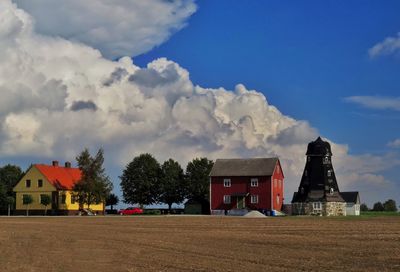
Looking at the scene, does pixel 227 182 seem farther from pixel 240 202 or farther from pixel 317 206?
pixel 317 206

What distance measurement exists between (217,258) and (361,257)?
190 inches

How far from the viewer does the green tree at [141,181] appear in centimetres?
11225

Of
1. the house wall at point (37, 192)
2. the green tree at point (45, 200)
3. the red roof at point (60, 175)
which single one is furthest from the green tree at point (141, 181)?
the green tree at point (45, 200)

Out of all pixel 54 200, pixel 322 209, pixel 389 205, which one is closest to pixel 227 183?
pixel 322 209

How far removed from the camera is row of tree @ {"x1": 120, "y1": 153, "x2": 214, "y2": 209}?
109 metres

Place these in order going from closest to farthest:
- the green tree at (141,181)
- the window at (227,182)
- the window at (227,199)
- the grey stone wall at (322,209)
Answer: the grey stone wall at (322,209)
the window at (227,199)
the window at (227,182)
the green tree at (141,181)

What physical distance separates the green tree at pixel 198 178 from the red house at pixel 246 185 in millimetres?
11448

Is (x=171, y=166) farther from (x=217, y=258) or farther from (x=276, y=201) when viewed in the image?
(x=217, y=258)

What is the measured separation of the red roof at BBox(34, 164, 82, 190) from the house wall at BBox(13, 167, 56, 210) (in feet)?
2.28

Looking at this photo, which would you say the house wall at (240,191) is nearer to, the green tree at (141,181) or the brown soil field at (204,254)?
the green tree at (141,181)

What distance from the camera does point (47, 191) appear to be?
315ft

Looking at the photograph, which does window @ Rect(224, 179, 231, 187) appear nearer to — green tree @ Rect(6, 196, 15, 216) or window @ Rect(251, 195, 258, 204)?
window @ Rect(251, 195, 258, 204)

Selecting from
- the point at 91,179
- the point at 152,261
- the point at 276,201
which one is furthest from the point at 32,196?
the point at 152,261

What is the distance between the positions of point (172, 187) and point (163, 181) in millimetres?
2184
